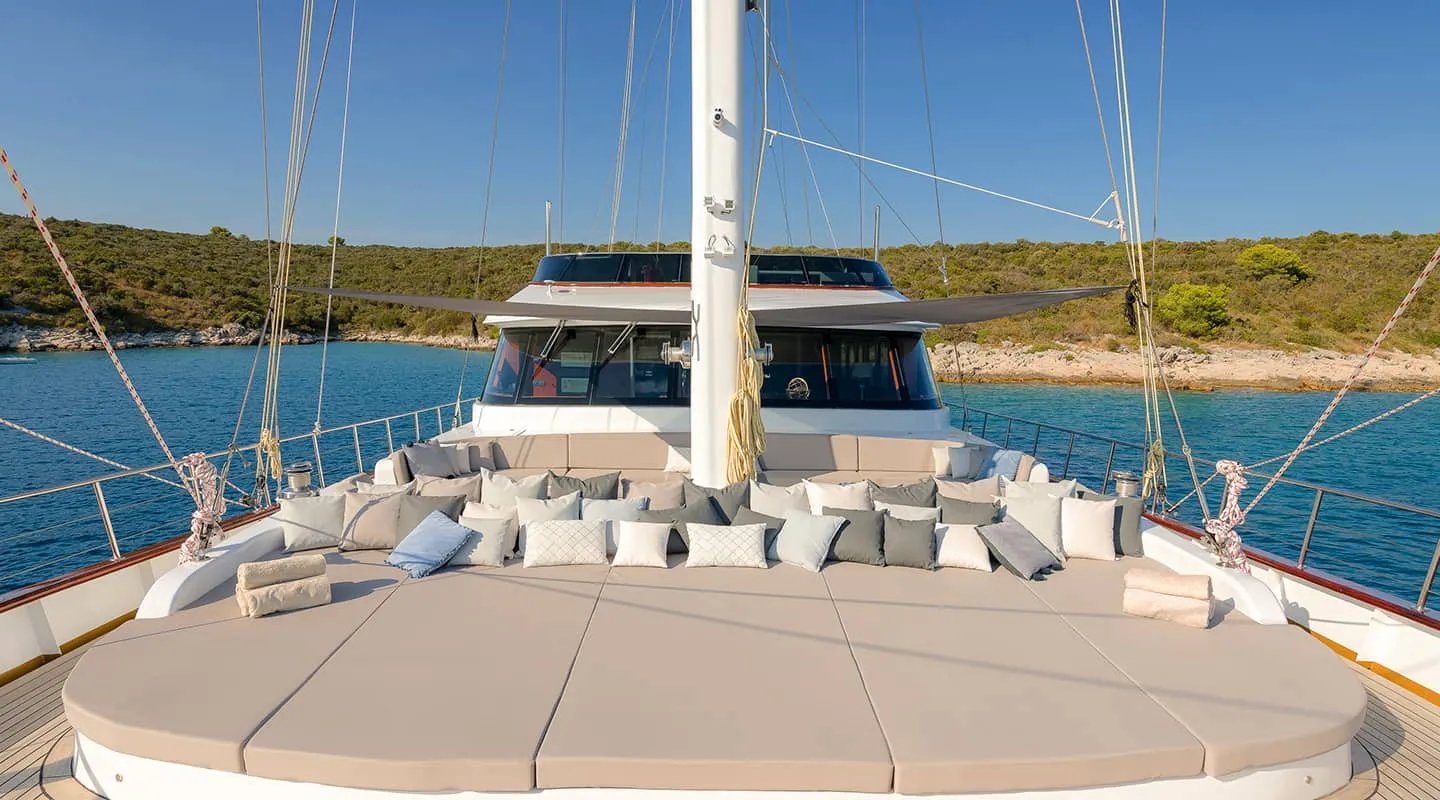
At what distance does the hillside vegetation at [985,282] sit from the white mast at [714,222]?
23740 mm

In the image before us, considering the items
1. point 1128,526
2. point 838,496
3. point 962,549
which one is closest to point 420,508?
point 838,496

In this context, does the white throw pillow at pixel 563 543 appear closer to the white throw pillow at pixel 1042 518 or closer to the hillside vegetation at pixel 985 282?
the white throw pillow at pixel 1042 518

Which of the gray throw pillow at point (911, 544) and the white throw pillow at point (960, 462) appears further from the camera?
the white throw pillow at point (960, 462)

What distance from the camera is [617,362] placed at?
6910mm

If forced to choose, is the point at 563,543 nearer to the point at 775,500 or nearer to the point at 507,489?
the point at 507,489

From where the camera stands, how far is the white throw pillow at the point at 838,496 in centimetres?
457

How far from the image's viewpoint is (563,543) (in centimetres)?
408

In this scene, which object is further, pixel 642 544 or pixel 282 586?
pixel 642 544

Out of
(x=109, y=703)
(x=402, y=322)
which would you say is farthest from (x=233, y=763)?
(x=402, y=322)

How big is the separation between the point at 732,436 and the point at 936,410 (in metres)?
3.13

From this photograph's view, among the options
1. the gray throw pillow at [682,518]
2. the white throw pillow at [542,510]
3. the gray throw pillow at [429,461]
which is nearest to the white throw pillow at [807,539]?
the gray throw pillow at [682,518]

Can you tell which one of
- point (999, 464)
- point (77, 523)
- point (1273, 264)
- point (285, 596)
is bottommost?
point (77, 523)

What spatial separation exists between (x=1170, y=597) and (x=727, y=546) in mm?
2206

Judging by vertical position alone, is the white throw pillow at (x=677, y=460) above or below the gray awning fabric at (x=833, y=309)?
below
